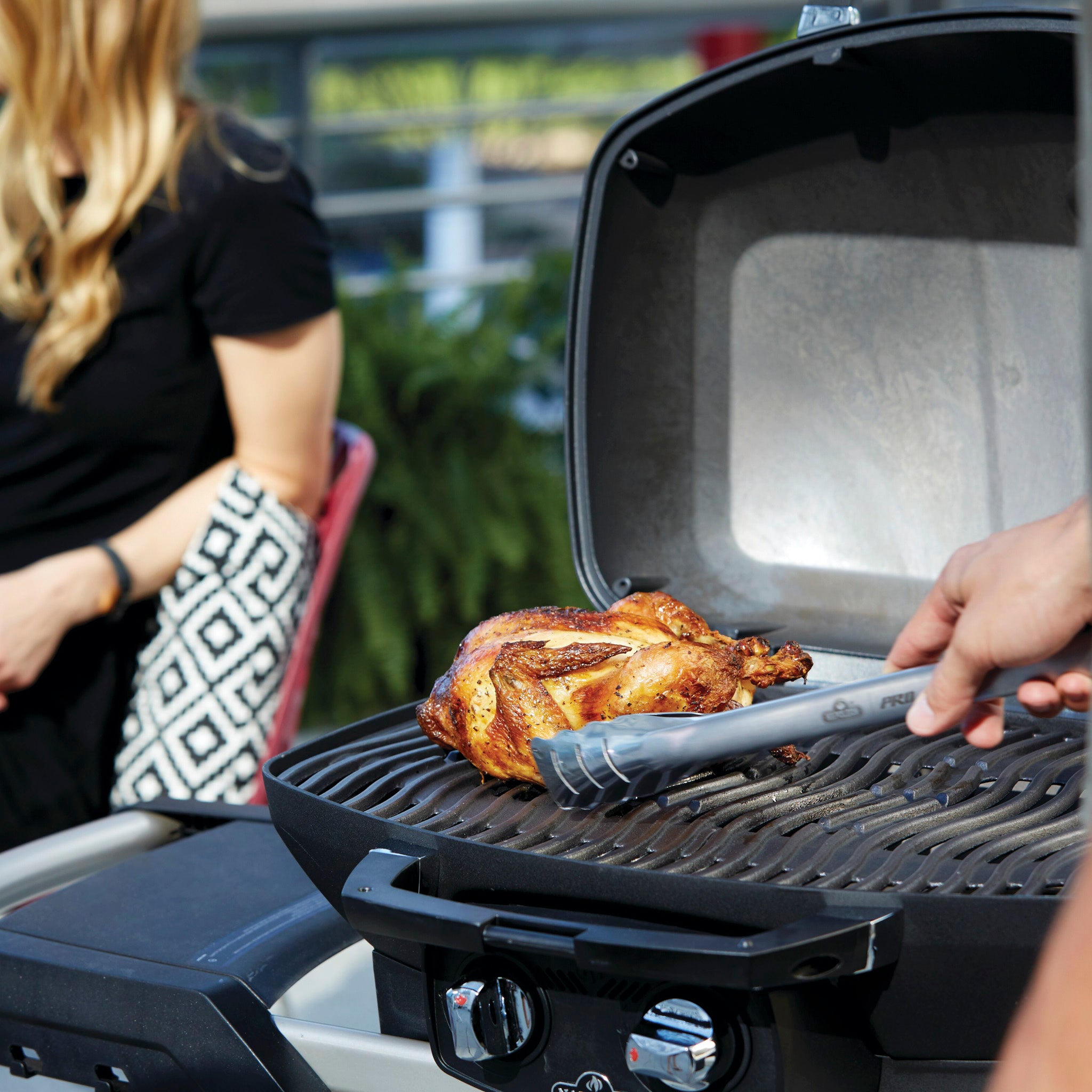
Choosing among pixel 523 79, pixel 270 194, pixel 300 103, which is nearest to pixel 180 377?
pixel 270 194

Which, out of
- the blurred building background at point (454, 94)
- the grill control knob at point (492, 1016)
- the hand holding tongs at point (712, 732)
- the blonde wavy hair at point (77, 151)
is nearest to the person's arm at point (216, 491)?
the blonde wavy hair at point (77, 151)

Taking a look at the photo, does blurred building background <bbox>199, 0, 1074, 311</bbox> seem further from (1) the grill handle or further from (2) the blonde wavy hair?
(1) the grill handle

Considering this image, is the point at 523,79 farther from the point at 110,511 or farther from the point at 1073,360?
the point at 1073,360

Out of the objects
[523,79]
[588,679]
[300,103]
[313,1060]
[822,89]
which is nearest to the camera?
[313,1060]

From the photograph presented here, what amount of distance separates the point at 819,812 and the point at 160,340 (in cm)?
155

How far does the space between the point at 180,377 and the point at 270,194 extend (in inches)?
14.9

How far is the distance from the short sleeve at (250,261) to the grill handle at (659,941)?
1.39 metres

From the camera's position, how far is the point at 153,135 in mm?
2229

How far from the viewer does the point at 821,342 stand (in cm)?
195

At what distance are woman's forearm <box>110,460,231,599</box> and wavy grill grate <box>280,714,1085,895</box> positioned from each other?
2.86 feet

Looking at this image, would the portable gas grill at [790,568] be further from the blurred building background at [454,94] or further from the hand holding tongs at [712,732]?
the blurred building background at [454,94]

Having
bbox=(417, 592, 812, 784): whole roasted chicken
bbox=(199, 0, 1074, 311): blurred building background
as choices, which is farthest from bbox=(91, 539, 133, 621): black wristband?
bbox=(199, 0, 1074, 311): blurred building background

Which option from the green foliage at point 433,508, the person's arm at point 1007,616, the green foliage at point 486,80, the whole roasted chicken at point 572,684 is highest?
the green foliage at point 486,80

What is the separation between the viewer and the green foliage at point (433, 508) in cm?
452
